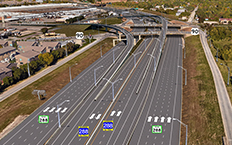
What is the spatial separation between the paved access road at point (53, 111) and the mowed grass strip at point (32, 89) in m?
4.05

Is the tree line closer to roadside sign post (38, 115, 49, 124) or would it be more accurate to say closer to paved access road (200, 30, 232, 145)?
roadside sign post (38, 115, 49, 124)

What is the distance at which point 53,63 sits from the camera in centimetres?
15600

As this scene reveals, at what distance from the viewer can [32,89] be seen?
118188mm

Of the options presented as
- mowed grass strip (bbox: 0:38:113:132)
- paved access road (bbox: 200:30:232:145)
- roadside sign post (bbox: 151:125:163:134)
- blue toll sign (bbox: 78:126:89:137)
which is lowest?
mowed grass strip (bbox: 0:38:113:132)

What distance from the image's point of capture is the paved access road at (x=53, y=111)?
78.1 metres

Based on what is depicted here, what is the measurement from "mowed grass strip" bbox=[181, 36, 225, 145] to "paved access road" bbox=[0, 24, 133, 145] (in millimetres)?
37645

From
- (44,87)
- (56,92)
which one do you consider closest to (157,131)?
(56,92)

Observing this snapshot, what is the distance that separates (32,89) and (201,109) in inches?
2788

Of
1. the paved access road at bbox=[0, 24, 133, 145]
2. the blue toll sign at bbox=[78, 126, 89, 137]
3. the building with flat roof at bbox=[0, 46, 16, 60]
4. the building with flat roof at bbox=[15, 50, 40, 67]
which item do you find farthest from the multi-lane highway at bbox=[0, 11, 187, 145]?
the building with flat roof at bbox=[0, 46, 16, 60]

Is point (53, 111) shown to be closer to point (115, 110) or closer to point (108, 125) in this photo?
point (115, 110)

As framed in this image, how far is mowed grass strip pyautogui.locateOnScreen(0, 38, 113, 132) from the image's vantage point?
9726cm

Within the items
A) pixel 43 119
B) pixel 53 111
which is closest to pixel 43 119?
pixel 43 119

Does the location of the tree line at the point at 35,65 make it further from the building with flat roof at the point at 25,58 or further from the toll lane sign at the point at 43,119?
the toll lane sign at the point at 43,119

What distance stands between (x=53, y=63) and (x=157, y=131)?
312ft
